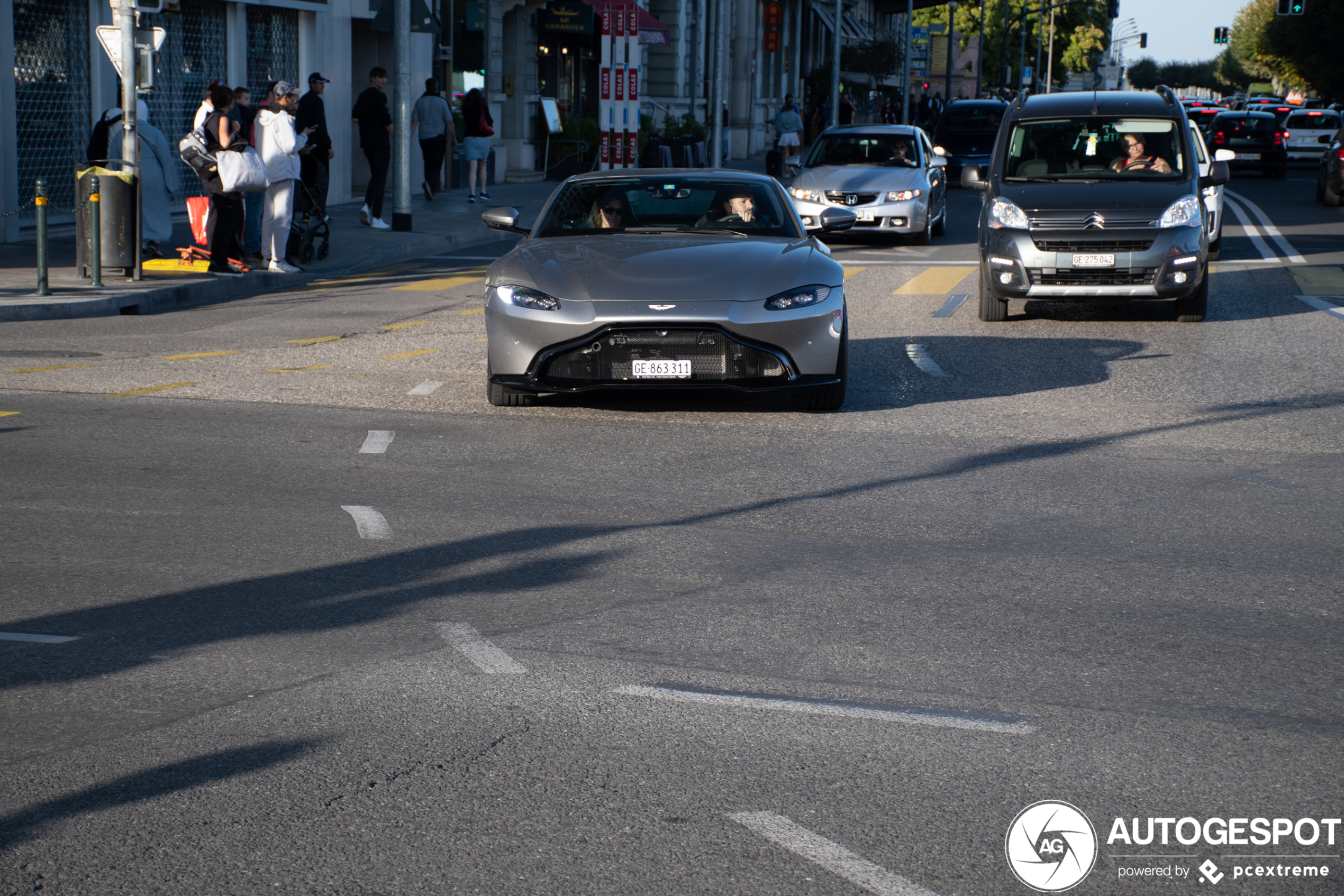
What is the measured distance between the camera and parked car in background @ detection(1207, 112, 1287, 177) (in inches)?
1593

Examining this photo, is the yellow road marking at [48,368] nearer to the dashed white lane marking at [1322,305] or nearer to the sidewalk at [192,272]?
the sidewalk at [192,272]

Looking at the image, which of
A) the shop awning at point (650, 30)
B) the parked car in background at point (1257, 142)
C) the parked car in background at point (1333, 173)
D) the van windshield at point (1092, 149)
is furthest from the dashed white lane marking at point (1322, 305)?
the parked car in background at point (1257, 142)

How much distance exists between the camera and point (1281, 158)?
4078cm

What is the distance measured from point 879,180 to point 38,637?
17814 millimetres

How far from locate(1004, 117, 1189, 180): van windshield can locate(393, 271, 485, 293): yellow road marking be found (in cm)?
591

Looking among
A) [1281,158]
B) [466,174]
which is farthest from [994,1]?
[466,174]

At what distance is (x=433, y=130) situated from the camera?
26234 millimetres

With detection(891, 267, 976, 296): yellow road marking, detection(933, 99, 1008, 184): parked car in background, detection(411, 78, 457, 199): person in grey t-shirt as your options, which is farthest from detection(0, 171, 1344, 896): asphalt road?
detection(933, 99, 1008, 184): parked car in background

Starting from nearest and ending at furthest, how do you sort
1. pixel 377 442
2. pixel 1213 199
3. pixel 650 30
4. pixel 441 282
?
pixel 377 442
pixel 441 282
pixel 1213 199
pixel 650 30

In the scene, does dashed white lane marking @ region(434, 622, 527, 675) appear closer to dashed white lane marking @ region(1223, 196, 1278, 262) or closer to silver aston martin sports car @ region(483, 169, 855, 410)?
silver aston martin sports car @ region(483, 169, 855, 410)

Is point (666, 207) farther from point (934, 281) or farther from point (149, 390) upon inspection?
point (934, 281)

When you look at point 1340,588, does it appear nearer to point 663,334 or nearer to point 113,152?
point 663,334

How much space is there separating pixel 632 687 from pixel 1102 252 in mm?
9645

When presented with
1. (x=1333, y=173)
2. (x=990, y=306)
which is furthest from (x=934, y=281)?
(x=1333, y=173)
